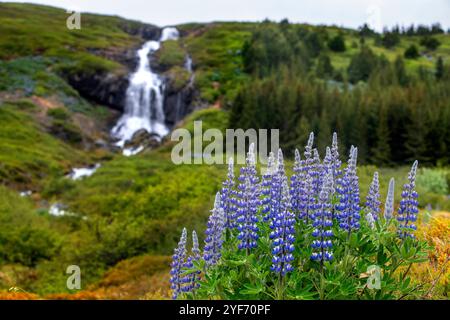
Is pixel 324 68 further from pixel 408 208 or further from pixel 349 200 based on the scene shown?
pixel 349 200

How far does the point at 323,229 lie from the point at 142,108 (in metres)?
64.5

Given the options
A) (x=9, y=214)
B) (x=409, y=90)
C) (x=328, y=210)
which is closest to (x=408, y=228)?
(x=328, y=210)

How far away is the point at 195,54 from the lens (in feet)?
281

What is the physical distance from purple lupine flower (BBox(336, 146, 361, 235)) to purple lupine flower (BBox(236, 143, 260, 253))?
74cm

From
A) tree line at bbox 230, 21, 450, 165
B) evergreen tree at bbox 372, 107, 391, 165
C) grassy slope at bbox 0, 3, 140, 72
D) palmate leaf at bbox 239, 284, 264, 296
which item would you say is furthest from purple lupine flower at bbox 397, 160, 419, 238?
grassy slope at bbox 0, 3, 140, 72

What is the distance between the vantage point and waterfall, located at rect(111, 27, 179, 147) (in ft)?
209

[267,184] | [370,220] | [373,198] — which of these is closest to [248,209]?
[267,184]

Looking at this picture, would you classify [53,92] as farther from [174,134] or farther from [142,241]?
[142,241]

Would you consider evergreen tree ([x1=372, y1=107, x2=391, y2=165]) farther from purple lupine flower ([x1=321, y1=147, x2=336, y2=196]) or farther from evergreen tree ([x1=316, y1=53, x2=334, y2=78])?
purple lupine flower ([x1=321, y1=147, x2=336, y2=196])

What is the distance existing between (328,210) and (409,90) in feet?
153

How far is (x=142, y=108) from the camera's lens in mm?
67375

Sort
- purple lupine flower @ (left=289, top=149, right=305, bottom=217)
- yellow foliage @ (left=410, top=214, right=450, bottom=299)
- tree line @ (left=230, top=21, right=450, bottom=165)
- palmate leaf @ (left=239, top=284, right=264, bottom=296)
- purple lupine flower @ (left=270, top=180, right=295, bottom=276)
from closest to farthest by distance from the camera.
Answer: palmate leaf @ (left=239, top=284, right=264, bottom=296) < purple lupine flower @ (left=270, top=180, right=295, bottom=276) < purple lupine flower @ (left=289, top=149, right=305, bottom=217) < yellow foliage @ (left=410, top=214, right=450, bottom=299) < tree line @ (left=230, top=21, right=450, bottom=165)

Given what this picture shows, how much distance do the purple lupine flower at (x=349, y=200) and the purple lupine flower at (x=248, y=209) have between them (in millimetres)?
743

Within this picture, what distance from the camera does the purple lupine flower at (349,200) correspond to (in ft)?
14.8
